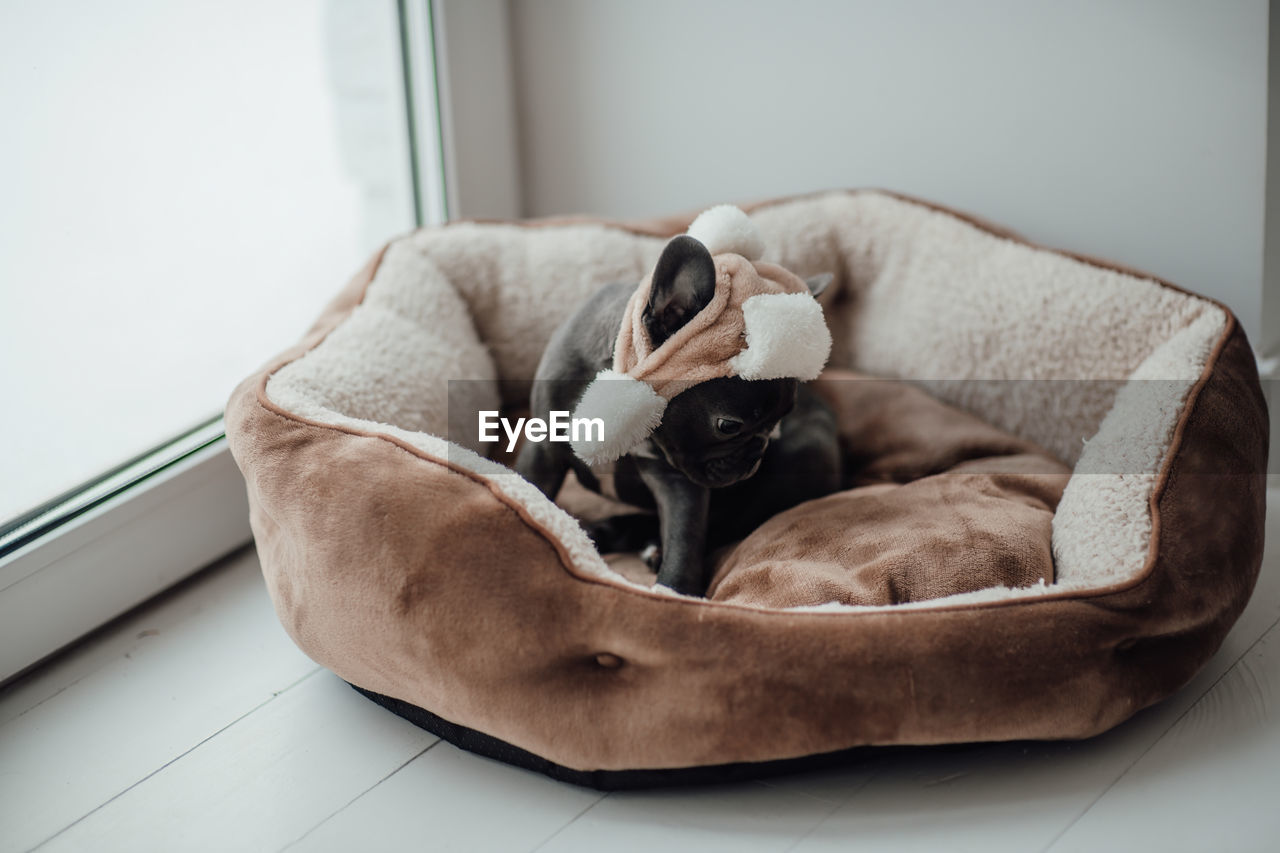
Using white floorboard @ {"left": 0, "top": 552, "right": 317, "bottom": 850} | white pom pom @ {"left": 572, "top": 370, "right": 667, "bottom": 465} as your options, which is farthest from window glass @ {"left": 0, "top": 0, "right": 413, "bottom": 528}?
white pom pom @ {"left": 572, "top": 370, "right": 667, "bottom": 465}

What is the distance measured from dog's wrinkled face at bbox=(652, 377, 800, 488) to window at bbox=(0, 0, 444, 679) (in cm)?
95

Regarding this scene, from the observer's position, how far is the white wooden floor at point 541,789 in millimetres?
1203

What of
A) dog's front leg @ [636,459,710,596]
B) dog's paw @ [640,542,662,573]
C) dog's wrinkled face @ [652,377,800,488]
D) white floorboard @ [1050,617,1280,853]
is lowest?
white floorboard @ [1050,617,1280,853]

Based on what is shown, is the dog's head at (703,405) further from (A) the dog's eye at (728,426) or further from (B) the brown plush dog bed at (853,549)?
(B) the brown plush dog bed at (853,549)

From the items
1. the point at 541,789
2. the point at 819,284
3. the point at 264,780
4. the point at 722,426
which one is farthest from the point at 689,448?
the point at 264,780

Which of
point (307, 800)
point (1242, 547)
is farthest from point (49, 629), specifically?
point (1242, 547)

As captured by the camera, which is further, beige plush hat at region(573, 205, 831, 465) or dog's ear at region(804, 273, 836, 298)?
dog's ear at region(804, 273, 836, 298)

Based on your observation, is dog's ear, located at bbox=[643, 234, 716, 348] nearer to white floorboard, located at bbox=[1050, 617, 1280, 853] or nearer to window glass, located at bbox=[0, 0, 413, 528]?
white floorboard, located at bbox=[1050, 617, 1280, 853]

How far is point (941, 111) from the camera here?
216cm

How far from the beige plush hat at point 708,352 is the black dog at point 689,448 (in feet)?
0.08

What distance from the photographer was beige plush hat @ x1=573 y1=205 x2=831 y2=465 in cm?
135

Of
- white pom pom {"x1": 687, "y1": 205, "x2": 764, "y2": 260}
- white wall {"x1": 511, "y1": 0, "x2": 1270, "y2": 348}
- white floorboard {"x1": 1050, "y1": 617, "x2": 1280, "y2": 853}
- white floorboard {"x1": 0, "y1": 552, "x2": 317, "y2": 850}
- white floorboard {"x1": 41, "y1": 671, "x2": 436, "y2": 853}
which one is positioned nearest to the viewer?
white floorboard {"x1": 1050, "y1": 617, "x2": 1280, "y2": 853}

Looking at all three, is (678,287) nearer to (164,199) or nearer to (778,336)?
(778,336)

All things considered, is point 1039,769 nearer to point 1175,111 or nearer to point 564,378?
point 564,378
